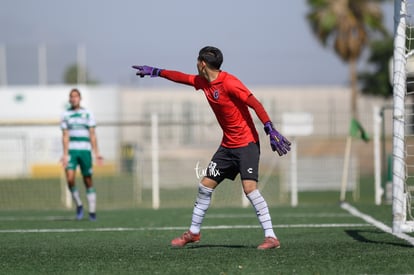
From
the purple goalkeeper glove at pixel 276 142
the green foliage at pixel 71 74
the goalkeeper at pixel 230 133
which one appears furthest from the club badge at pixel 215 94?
the green foliage at pixel 71 74

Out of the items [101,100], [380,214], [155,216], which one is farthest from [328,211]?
[101,100]

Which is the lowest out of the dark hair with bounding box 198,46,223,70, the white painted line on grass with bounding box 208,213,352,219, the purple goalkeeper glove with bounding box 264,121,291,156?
the white painted line on grass with bounding box 208,213,352,219

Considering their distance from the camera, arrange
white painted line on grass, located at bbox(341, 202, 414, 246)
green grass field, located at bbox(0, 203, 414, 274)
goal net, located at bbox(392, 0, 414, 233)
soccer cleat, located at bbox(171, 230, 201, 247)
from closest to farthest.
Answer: green grass field, located at bbox(0, 203, 414, 274), soccer cleat, located at bbox(171, 230, 201, 247), white painted line on grass, located at bbox(341, 202, 414, 246), goal net, located at bbox(392, 0, 414, 233)

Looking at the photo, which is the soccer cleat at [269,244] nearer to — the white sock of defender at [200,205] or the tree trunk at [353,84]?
the white sock of defender at [200,205]

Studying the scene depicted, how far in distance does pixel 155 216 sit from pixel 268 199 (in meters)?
6.72

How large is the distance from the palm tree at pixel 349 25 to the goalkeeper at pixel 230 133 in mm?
36640

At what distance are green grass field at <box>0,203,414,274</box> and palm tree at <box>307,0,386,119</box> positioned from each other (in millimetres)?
32385

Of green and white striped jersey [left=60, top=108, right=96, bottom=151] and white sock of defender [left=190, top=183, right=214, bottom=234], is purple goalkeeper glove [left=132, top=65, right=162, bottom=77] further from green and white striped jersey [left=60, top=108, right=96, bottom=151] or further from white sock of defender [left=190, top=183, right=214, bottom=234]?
green and white striped jersey [left=60, top=108, right=96, bottom=151]

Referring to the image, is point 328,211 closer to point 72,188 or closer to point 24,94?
point 72,188

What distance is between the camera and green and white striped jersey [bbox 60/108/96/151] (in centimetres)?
1431

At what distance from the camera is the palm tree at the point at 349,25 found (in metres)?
45.6

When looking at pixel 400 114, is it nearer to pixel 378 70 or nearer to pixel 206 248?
pixel 206 248

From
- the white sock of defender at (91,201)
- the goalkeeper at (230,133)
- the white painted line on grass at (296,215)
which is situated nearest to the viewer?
the goalkeeper at (230,133)

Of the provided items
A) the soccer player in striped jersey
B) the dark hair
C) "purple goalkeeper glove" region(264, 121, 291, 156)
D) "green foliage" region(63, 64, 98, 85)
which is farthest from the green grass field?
"green foliage" region(63, 64, 98, 85)
